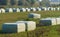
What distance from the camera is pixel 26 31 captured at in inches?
654

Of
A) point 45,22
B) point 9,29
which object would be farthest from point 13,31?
point 45,22

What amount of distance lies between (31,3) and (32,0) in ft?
5.05

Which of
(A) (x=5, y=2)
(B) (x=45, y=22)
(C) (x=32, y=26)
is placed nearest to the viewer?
(C) (x=32, y=26)

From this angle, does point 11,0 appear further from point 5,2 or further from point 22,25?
point 22,25

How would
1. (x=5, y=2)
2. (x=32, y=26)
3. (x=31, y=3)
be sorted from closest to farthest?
(x=32, y=26), (x=5, y=2), (x=31, y=3)

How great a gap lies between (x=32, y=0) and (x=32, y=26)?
93539mm

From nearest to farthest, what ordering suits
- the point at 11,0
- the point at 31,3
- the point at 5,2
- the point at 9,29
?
1. the point at 9,29
2. the point at 5,2
3. the point at 11,0
4. the point at 31,3

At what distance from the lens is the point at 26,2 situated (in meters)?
109

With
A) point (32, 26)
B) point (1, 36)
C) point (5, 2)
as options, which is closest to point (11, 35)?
point (1, 36)

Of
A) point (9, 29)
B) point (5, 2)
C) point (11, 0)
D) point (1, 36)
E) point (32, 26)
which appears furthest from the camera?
point (11, 0)

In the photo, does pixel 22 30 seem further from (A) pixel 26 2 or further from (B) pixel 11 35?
(A) pixel 26 2

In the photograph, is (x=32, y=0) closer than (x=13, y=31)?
No

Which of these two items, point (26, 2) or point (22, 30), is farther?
point (26, 2)

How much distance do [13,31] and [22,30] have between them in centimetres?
89
